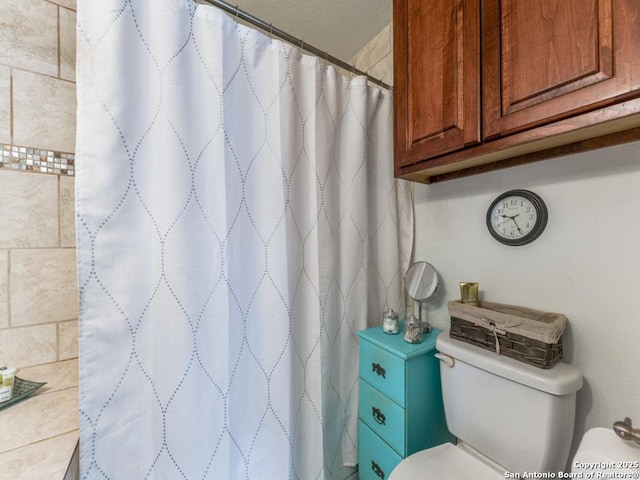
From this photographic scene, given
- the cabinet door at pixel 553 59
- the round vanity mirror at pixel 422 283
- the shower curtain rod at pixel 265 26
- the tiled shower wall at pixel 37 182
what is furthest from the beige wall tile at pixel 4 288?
the cabinet door at pixel 553 59

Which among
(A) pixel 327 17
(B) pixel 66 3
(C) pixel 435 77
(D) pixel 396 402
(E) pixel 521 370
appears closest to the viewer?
(E) pixel 521 370

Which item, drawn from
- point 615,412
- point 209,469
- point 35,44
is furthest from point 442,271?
point 35,44

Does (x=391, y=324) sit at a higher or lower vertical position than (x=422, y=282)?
lower

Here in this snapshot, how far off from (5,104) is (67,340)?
945 millimetres

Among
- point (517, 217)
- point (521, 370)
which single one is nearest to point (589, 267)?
point (517, 217)

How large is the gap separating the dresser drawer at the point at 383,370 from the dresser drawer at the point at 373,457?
0.21 meters

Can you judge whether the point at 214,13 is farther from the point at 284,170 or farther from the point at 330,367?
the point at 330,367

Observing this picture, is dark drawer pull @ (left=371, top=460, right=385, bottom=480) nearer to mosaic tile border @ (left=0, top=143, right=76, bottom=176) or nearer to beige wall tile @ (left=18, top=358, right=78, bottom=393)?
beige wall tile @ (left=18, top=358, right=78, bottom=393)

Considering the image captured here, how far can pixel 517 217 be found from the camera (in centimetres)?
93

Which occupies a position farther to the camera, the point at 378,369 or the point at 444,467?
the point at 378,369

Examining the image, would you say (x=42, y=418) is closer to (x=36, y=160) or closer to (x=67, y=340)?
(x=67, y=340)

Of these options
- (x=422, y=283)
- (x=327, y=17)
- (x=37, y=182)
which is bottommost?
(x=422, y=283)

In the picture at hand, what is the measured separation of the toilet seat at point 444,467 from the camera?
2.61 ft

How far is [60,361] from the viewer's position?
108cm
